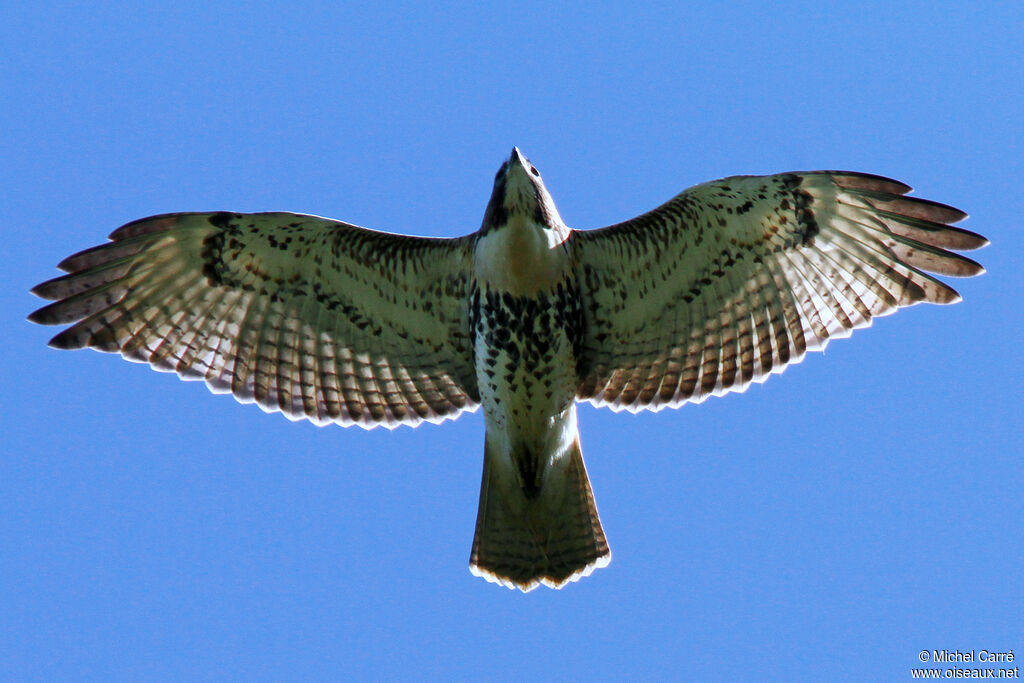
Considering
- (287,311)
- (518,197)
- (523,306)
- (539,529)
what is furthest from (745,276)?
(287,311)

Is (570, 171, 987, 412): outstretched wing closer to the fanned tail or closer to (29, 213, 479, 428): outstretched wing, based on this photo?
the fanned tail

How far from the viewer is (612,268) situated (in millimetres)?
9094

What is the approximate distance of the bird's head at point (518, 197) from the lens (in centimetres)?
852

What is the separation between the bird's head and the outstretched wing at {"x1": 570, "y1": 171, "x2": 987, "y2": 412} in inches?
19.5

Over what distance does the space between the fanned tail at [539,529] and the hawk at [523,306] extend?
0.05 feet

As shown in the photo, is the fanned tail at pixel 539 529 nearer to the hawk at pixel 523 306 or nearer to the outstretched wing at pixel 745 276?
the hawk at pixel 523 306

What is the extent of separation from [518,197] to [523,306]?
78 cm

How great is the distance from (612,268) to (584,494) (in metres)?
1.72

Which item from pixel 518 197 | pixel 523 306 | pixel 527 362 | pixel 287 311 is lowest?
pixel 527 362

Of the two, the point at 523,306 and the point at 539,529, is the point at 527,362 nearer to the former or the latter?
the point at 523,306

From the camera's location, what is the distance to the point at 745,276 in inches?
364

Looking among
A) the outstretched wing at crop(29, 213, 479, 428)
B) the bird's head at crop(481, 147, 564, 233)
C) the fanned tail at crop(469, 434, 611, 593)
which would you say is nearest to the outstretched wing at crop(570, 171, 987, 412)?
the bird's head at crop(481, 147, 564, 233)

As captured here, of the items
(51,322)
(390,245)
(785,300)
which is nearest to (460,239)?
(390,245)

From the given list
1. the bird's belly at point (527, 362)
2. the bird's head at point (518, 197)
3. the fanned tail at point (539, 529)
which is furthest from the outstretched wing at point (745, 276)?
the fanned tail at point (539, 529)
